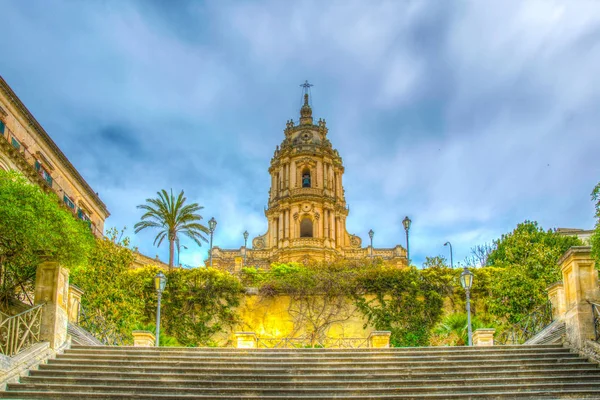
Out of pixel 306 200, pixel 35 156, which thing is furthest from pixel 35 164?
pixel 306 200

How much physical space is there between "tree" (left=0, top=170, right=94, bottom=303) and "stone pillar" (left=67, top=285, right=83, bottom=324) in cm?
321

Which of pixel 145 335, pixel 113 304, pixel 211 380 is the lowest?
pixel 211 380

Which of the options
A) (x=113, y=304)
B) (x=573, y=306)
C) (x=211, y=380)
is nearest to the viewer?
(x=211, y=380)

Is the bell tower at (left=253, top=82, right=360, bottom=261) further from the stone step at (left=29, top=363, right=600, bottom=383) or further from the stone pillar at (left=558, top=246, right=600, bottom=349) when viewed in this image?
the stone step at (left=29, top=363, right=600, bottom=383)

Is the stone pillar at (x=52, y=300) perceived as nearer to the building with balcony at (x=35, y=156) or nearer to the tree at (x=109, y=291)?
the tree at (x=109, y=291)

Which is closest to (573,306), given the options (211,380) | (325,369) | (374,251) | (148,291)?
(325,369)

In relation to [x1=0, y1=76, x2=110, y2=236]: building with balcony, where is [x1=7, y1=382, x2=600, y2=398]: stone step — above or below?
below

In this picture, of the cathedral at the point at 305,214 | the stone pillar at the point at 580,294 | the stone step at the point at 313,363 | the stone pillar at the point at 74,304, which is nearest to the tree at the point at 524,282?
the stone pillar at the point at 580,294

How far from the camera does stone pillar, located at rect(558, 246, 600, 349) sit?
557 inches

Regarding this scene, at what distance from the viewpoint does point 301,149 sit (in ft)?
193

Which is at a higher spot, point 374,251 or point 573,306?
point 374,251

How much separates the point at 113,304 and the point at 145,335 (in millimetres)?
6520

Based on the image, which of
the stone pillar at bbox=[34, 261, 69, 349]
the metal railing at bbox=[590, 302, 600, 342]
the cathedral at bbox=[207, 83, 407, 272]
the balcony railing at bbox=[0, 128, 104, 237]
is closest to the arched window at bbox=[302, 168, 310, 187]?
the cathedral at bbox=[207, 83, 407, 272]

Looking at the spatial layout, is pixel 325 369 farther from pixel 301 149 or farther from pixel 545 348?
pixel 301 149
